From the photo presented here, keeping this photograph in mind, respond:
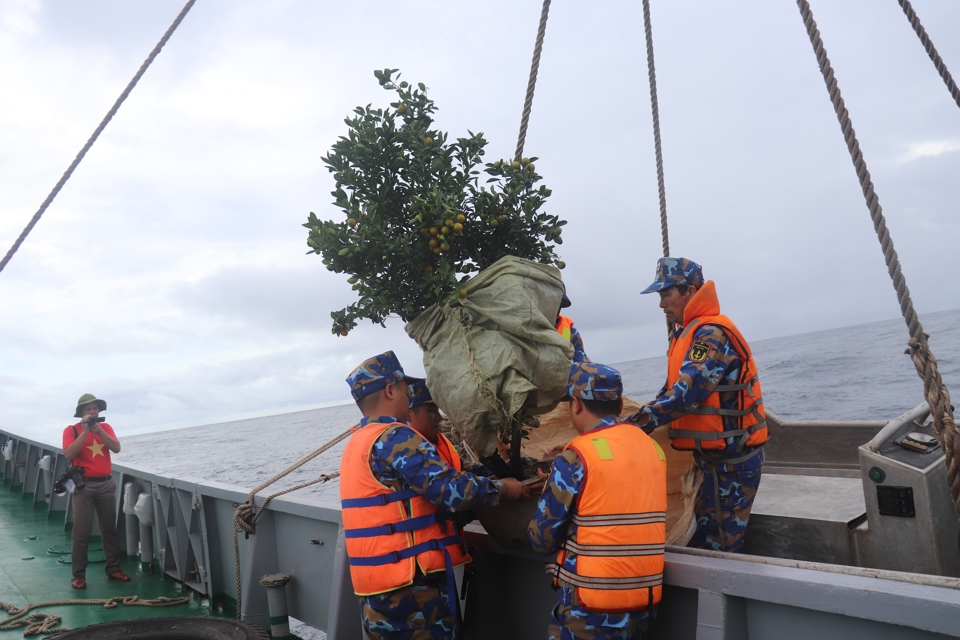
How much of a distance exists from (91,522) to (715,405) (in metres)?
5.88

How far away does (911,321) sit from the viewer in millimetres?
2395

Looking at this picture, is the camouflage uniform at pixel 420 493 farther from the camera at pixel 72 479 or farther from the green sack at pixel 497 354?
the camera at pixel 72 479

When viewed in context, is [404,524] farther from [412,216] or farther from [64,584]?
[64,584]

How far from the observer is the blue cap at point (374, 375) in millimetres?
3164

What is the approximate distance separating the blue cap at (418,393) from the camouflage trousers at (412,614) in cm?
79

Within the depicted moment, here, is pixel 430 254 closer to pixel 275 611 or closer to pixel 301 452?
pixel 275 611

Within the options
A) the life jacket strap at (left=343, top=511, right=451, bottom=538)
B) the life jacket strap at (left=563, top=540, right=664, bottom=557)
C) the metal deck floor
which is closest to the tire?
the metal deck floor

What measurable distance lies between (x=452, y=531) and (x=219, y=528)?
332cm

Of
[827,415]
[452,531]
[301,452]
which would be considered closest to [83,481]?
[452,531]

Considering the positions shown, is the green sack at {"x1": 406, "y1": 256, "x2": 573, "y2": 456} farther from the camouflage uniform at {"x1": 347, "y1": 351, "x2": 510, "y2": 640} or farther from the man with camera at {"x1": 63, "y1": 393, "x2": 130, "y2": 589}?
the man with camera at {"x1": 63, "y1": 393, "x2": 130, "y2": 589}

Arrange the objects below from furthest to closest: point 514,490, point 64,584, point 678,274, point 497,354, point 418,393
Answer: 1. point 64,584
2. point 678,274
3. point 418,393
4. point 514,490
5. point 497,354

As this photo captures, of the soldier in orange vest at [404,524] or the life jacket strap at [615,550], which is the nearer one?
the life jacket strap at [615,550]

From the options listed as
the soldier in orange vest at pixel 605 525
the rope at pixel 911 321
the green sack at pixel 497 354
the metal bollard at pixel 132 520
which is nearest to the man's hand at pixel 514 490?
the green sack at pixel 497 354

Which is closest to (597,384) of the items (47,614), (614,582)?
(614,582)
